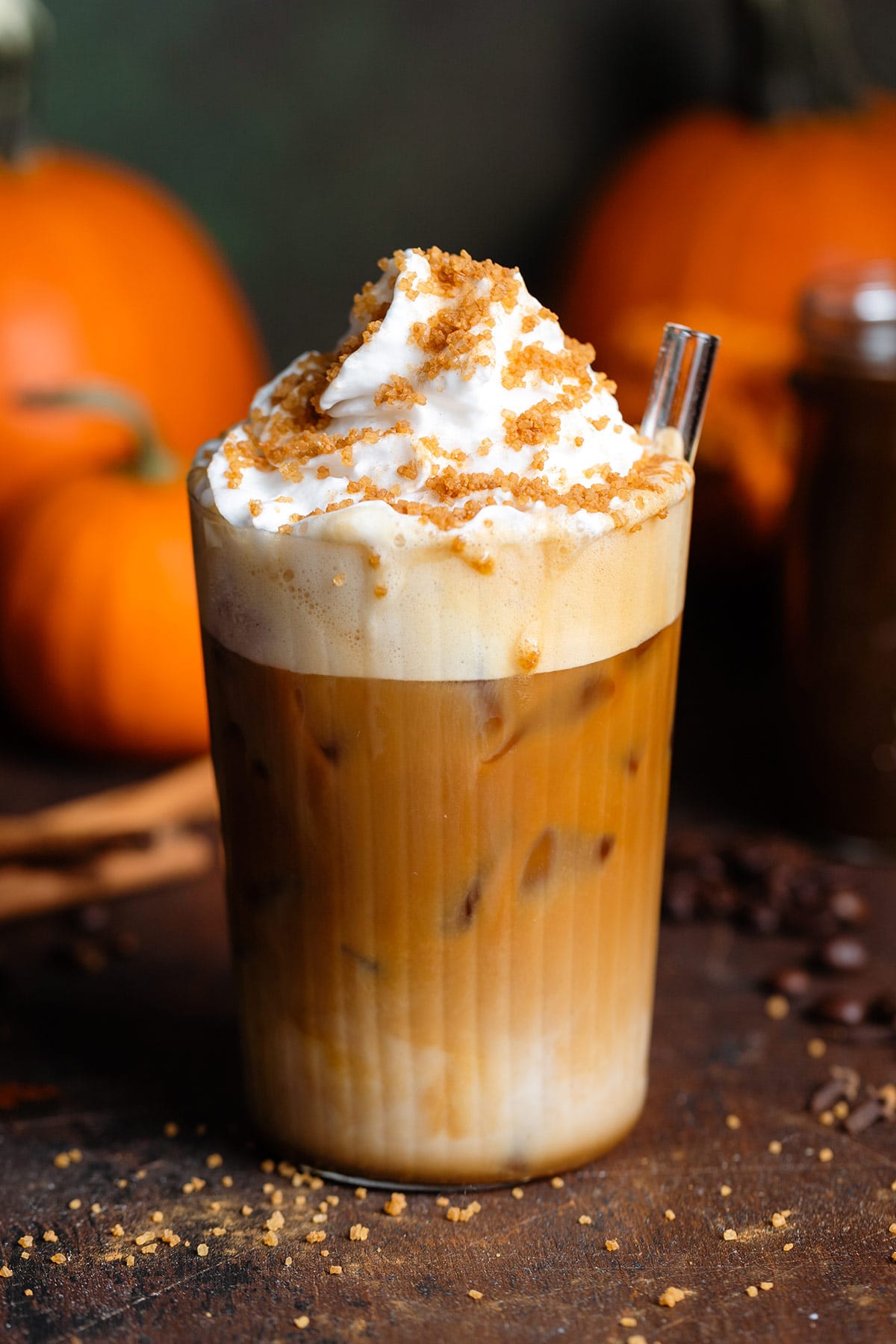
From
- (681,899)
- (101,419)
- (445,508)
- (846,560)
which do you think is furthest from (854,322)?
(101,419)

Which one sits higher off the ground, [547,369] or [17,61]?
[17,61]

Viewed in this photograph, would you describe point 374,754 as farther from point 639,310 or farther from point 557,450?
point 639,310

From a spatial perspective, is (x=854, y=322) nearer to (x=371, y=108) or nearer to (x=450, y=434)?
(x=450, y=434)

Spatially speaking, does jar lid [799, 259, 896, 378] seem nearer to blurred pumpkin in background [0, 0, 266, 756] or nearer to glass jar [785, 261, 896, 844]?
glass jar [785, 261, 896, 844]

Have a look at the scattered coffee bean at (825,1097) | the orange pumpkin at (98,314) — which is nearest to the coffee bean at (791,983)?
the scattered coffee bean at (825,1097)

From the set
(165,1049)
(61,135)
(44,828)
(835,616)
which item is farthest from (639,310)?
(165,1049)

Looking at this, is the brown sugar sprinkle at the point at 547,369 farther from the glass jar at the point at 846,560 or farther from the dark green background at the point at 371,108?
the dark green background at the point at 371,108
